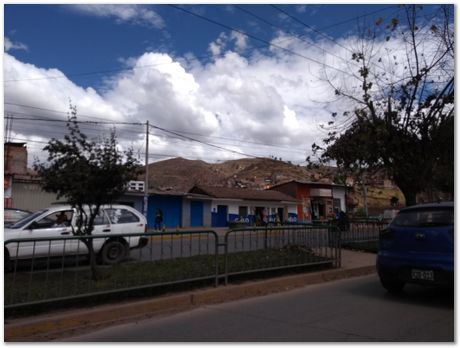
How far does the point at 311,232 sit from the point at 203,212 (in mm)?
26989

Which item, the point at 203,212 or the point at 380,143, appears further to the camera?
the point at 203,212

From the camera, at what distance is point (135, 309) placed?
21.3 feet

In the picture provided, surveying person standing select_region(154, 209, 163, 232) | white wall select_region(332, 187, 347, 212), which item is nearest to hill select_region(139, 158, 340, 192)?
white wall select_region(332, 187, 347, 212)

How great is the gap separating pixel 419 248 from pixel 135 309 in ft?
14.5

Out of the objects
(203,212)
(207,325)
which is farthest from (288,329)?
(203,212)

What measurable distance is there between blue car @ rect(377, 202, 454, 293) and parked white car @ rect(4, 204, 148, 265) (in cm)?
429

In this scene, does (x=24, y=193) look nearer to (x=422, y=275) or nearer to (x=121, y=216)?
(x=121, y=216)

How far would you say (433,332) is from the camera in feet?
18.1

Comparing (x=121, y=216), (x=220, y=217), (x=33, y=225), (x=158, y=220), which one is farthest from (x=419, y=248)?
(x=220, y=217)

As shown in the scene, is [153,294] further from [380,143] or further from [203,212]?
[203,212]

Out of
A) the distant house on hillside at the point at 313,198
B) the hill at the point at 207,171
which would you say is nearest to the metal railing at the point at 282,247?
the distant house on hillside at the point at 313,198

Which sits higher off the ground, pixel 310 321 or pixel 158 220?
pixel 158 220

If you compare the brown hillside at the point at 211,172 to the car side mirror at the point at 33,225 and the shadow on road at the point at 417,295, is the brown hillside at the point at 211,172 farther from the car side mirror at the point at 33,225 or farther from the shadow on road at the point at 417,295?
the car side mirror at the point at 33,225

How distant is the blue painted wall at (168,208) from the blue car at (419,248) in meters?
27.4
